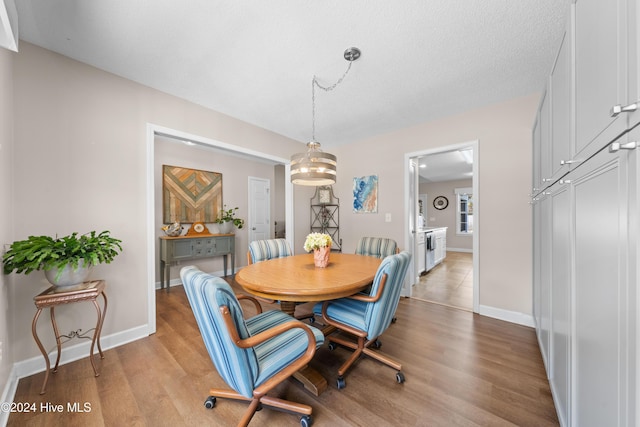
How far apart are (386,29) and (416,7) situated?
22 cm

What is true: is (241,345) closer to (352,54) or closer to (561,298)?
(561,298)

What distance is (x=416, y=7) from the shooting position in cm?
144

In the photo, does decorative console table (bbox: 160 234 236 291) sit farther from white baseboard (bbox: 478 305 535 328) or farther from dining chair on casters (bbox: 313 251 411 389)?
white baseboard (bbox: 478 305 535 328)

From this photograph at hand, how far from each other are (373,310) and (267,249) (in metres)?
1.53

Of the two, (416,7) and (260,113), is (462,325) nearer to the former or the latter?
(416,7)

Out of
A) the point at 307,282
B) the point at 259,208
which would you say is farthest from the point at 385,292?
the point at 259,208

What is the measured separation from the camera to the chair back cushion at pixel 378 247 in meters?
2.67

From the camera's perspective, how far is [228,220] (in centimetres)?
441

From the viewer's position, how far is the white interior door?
502 centimetres

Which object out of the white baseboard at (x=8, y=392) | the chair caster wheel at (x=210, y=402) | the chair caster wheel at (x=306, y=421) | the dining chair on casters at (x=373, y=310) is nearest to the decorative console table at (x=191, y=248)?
the white baseboard at (x=8, y=392)

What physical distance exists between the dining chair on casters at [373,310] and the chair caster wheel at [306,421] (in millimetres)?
326

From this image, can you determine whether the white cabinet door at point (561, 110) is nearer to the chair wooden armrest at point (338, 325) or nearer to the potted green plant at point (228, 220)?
the chair wooden armrest at point (338, 325)

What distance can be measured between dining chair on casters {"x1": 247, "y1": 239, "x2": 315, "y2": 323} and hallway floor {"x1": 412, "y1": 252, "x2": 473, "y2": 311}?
1808mm

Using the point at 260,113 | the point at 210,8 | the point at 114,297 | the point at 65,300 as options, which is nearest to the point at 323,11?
the point at 210,8
